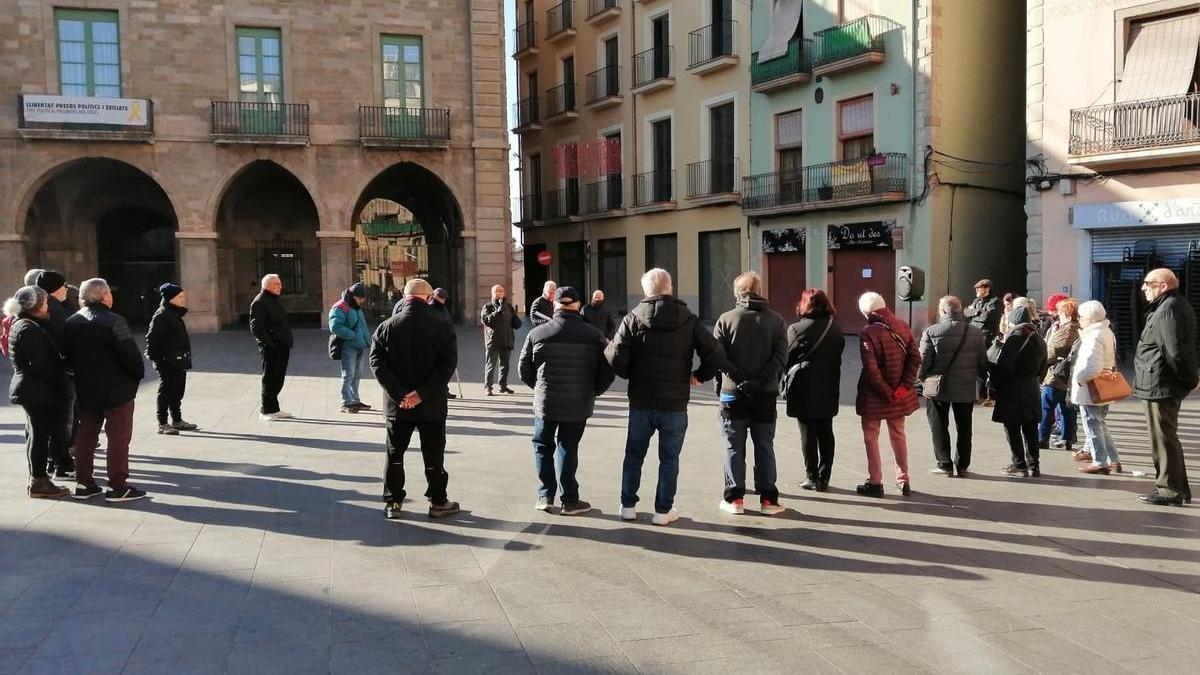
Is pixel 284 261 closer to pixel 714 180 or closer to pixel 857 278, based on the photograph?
pixel 714 180

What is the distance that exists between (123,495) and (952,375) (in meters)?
6.54

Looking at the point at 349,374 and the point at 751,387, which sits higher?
the point at 751,387

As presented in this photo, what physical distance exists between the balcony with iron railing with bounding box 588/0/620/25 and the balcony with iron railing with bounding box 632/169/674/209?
205 inches

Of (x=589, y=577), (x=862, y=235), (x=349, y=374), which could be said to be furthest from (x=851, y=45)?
(x=589, y=577)

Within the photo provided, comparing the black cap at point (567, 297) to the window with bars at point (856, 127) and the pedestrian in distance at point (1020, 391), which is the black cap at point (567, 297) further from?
the window with bars at point (856, 127)

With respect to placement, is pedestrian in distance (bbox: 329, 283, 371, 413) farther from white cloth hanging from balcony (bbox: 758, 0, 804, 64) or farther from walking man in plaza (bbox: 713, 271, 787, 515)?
white cloth hanging from balcony (bbox: 758, 0, 804, 64)

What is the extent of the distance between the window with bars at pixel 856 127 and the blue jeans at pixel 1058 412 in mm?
14186

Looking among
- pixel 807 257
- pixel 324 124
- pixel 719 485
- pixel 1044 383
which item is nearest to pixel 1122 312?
pixel 807 257

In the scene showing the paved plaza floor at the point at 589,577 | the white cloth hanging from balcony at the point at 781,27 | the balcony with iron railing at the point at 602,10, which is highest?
the balcony with iron railing at the point at 602,10

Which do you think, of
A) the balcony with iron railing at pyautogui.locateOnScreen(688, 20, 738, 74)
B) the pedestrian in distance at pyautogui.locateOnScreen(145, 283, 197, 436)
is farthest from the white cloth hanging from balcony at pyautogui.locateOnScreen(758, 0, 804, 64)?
the pedestrian in distance at pyautogui.locateOnScreen(145, 283, 197, 436)

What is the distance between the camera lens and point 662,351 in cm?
623

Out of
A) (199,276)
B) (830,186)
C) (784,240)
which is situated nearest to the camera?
(830,186)

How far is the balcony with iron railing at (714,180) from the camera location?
26.9 m

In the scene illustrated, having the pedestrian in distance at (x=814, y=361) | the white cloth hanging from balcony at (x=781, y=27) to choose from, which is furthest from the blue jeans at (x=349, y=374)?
the white cloth hanging from balcony at (x=781, y=27)
